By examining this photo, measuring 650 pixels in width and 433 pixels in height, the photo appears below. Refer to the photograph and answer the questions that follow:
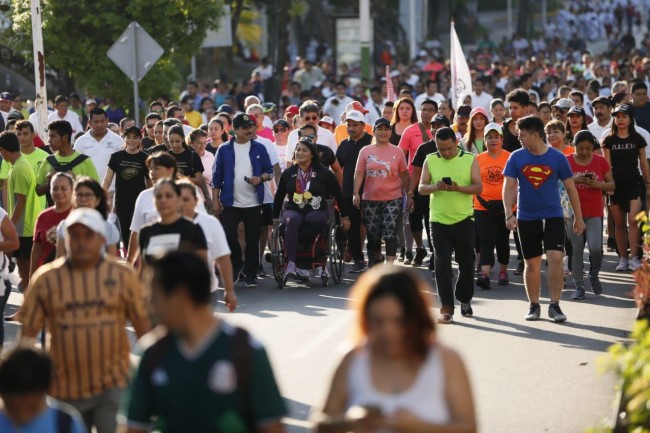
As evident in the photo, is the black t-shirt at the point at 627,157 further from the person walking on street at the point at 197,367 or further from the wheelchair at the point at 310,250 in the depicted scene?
the person walking on street at the point at 197,367

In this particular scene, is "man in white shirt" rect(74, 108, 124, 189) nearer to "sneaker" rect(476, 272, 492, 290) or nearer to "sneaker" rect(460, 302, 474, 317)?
"sneaker" rect(476, 272, 492, 290)

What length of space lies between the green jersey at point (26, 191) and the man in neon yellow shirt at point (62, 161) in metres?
0.09

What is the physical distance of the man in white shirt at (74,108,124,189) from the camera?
1727cm

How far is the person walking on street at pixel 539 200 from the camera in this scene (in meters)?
13.1

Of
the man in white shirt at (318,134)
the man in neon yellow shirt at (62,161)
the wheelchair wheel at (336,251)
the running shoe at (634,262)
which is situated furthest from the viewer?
the man in white shirt at (318,134)

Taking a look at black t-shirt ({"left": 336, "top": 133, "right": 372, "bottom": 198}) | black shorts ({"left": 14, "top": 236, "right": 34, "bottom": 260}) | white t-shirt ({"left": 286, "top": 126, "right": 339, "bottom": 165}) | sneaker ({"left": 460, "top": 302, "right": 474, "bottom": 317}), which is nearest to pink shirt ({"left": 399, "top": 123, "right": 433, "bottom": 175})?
black t-shirt ({"left": 336, "top": 133, "right": 372, "bottom": 198})

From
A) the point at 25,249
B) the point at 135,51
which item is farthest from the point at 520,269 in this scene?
the point at 135,51

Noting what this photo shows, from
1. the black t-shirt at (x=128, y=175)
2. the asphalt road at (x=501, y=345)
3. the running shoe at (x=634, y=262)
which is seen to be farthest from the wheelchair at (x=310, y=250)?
the running shoe at (x=634, y=262)

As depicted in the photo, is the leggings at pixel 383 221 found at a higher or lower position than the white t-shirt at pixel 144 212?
lower

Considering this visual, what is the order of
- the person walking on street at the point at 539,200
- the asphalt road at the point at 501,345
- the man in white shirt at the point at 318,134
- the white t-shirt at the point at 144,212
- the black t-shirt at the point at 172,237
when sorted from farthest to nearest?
the man in white shirt at the point at 318,134, the person walking on street at the point at 539,200, the white t-shirt at the point at 144,212, the asphalt road at the point at 501,345, the black t-shirt at the point at 172,237

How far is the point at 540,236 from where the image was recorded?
13211 millimetres

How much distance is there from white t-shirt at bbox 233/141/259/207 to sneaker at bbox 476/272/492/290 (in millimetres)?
2552

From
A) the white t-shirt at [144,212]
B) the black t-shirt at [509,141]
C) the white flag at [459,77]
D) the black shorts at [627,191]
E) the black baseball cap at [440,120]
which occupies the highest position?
the white flag at [459,77]

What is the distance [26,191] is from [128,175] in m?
1.79
